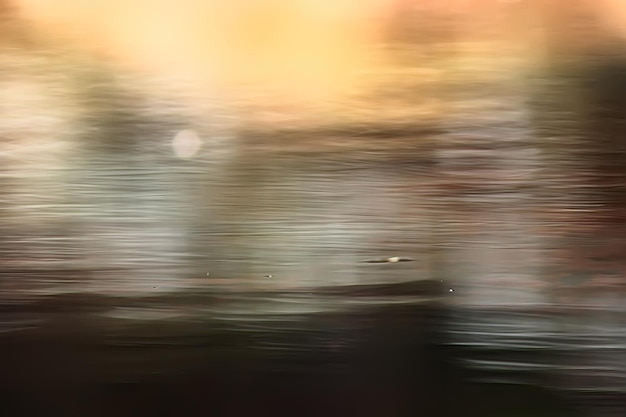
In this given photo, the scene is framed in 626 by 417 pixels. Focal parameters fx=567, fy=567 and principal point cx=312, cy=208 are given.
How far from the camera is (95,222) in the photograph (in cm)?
75

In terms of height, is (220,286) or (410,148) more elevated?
(410,148)

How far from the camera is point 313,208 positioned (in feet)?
2.48

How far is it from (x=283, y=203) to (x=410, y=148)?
0.60ft

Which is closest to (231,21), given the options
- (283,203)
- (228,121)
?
(228,121)

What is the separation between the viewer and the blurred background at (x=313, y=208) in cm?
72

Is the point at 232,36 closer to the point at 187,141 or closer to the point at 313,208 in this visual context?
the point at 187,141

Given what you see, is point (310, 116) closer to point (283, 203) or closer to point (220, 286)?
point (283, 203)

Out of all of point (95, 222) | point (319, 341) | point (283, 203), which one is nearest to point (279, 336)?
point (319, 341)

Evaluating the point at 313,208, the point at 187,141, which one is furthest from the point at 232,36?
the point at 313,208

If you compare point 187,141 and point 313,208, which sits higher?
point 187,141

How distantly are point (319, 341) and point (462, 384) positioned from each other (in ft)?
0.61

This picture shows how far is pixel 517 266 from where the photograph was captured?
728 mm

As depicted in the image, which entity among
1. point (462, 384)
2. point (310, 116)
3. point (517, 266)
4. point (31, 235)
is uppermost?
point (310, 116)

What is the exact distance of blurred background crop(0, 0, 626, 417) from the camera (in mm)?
719
